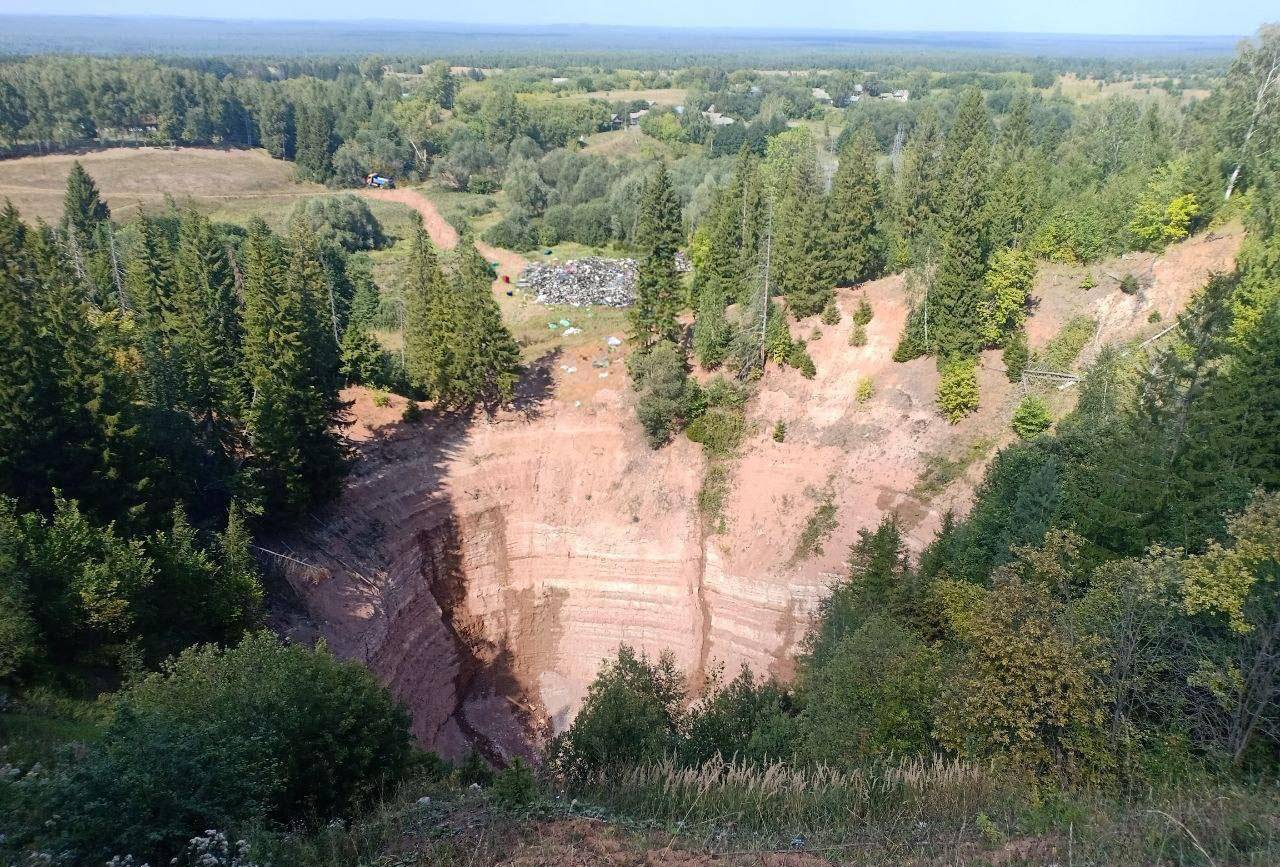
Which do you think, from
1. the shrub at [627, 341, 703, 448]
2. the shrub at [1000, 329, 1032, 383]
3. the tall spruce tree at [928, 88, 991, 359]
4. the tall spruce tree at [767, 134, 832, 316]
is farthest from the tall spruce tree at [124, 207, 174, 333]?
the shrub at [1000, 329, 1032, 383]

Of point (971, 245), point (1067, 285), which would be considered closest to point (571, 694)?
point (971, 245)

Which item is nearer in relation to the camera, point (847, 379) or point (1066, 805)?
point (1066, 805)

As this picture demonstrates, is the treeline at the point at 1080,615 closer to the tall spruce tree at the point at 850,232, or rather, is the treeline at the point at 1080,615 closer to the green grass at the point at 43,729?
A: the tall spruce tree at the point at 850,232

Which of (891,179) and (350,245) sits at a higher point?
(891,179)

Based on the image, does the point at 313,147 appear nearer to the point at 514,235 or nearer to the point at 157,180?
the point at 157,180

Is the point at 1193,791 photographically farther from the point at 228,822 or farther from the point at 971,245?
the point at 971,245

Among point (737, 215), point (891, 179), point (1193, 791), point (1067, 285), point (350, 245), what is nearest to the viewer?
point (1193, 791)

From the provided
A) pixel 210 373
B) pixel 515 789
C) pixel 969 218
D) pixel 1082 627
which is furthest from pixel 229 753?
pixel 969 218

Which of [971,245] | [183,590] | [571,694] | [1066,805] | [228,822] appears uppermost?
[971,245]
